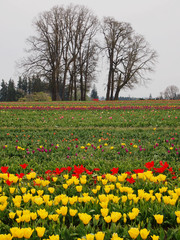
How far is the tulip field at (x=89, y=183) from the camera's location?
6.31 ft

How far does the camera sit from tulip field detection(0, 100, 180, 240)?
1923 millimetres

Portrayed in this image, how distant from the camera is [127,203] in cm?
238

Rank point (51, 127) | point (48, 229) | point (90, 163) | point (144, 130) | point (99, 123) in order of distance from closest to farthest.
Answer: point (48, 229) < point (90, 163) < point (144, 130) < point (51, 127) < point (99, 123)

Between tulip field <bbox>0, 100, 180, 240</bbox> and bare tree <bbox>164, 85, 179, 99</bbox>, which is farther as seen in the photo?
bare tree <bbox>164, 85, 179, 99</bbox>

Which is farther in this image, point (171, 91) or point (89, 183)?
point (171, 91)

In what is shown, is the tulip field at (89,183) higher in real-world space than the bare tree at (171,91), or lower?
lower

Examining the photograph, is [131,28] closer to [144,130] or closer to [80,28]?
[80,28]

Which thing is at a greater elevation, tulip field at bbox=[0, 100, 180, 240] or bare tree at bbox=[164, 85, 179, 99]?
bare tree at bbox=[164, 85, 179, 99]

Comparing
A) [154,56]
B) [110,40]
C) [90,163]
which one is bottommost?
[90,163]

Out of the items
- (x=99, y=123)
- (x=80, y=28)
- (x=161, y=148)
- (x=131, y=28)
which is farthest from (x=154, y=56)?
(x=161, y=148)

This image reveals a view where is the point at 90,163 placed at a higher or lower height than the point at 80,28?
lower

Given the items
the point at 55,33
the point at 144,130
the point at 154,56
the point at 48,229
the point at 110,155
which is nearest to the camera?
the point at 48,229

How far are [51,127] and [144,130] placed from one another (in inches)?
144

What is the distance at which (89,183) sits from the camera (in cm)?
348
